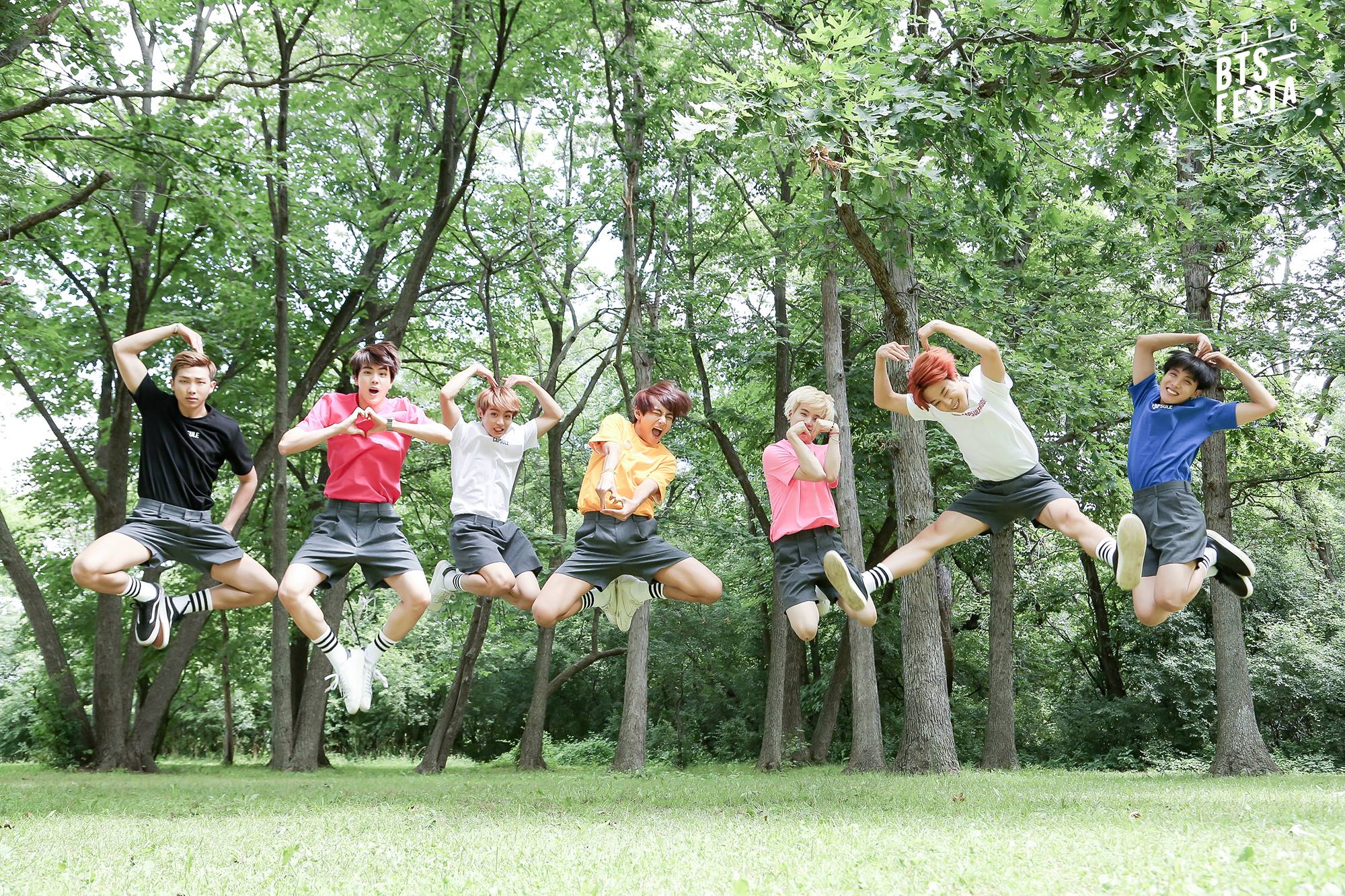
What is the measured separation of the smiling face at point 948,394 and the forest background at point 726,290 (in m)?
1.57

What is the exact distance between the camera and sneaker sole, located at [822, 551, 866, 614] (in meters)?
6.24

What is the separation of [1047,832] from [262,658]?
19385 mm

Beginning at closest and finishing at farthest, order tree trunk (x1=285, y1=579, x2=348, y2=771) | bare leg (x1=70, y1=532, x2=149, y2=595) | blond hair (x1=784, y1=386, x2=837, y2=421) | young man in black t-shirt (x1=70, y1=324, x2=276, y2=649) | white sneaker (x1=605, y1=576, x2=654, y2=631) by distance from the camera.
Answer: bare leg (x1=70, y1=532, x2=149, y2=595) < young man in black t-shirt (x1=70, y1=324, x2=276, y2=649) < blond hair (x1=784, y1=386, x2=837, y2=421) < white sneaker (x1=605, y1=576, x2=654, y2=631) < tree trunk (x1=285, y1=579, x2=348, y2=771)

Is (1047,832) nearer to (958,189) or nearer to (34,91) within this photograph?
(958,189)

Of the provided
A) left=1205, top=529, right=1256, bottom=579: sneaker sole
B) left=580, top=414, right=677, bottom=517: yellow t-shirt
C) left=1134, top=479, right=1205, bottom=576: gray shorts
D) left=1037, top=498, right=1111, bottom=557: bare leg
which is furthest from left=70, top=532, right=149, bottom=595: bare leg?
left=1205, top=529, right=1256, bottom=579: sneaker sole

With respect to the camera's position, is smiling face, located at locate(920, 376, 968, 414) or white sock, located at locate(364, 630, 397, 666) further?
white sock, located at locate(364, 630, 397, 666)

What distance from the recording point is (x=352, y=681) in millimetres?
6555

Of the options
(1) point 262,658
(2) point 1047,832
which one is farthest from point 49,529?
(2) point 1047,832

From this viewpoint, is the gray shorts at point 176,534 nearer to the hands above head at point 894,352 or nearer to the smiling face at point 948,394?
the hands above head at point 894,352

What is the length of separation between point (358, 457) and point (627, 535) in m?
1.91

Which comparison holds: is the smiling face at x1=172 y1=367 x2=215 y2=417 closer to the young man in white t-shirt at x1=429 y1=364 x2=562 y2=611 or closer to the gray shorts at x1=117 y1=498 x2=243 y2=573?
the gray shorts at x1=117 y1=498 x2=243 y2=573

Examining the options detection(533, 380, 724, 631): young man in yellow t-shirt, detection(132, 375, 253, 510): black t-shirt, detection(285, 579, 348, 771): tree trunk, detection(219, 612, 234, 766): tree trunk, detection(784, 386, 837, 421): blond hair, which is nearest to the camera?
detection(132, 375, 253, 510): black t-shirt

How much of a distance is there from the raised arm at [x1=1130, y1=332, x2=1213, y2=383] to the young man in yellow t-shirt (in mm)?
3113

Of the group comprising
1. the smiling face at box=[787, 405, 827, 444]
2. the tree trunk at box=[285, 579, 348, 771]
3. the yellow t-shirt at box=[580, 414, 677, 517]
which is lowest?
the tree trunk at box=[285, 579, 348, 771]
